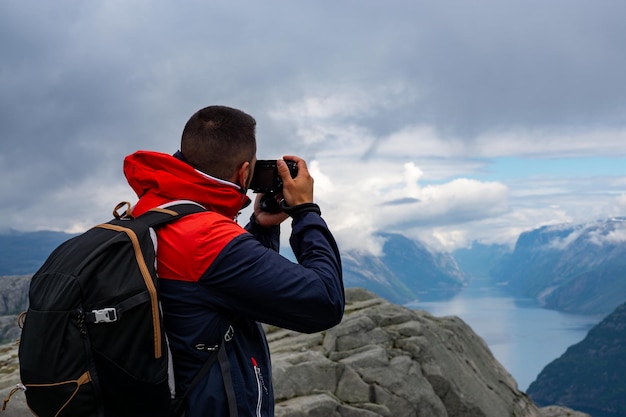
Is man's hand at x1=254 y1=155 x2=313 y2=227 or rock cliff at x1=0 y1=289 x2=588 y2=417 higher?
man's hand at x1=254 y1=155 x2=313 y2=227

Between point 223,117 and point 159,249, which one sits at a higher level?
point 223,117

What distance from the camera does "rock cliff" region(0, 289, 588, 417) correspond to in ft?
55.2

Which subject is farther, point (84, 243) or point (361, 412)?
point (361, 412)

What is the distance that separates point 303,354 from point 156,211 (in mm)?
14803

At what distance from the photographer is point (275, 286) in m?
4.17

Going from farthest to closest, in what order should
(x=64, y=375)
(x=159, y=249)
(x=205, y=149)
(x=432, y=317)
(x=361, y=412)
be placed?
(x=432, y=317)
(x=361, y=412)
(x=205, y=149)
(x=159, y=249)
(x=64, y=375)

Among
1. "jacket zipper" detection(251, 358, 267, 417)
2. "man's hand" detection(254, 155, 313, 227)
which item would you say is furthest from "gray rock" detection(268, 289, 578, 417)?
"man's hand" detection(254, 155, 313, 227)

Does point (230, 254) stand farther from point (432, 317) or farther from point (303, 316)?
point (432, 317)

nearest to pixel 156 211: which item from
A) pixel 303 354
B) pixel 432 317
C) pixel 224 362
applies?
pixel 224 362

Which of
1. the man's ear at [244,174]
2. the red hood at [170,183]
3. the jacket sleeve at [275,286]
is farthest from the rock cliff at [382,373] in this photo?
the jacket sleeve at [275,286]

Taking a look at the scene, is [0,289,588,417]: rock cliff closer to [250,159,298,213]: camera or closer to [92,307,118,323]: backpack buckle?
[250,159,298,213]: camera

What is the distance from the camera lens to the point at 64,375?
3.95 meters

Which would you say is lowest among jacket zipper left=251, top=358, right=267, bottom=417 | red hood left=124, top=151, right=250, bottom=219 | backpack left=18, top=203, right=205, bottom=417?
jacket zipper left=251, top=358, right=267, bottom=417

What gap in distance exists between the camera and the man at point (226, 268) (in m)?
4.19
